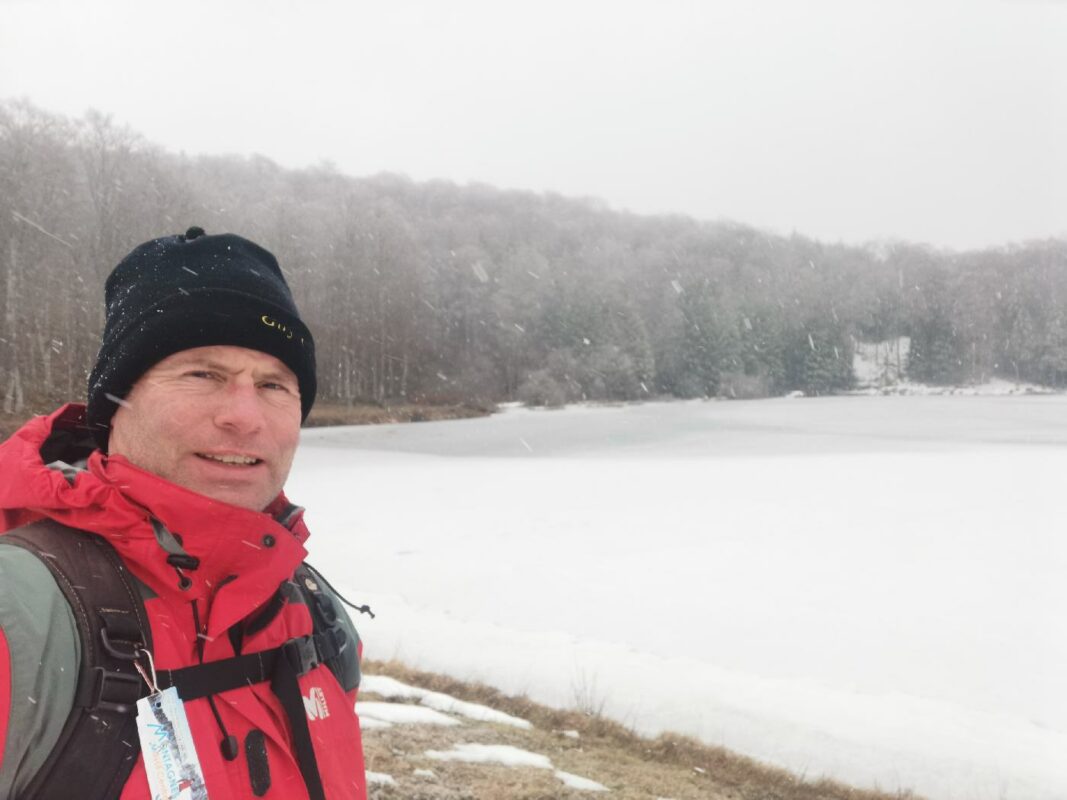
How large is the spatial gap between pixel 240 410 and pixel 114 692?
0.53 metres

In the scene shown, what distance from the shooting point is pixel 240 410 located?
142 centimetres

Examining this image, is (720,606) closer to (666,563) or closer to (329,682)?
(666,563)

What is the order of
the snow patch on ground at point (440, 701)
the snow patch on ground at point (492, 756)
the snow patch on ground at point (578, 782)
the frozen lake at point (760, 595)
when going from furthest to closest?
the frozen lake at point (760, 595) < the snow patch on ground at point (440, 701) < the snow patch on ground at point (492, 756) < the snow patch on ground at point (578, 782)

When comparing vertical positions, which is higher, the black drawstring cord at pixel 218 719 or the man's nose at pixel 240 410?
the man's nose at pixel 240 410

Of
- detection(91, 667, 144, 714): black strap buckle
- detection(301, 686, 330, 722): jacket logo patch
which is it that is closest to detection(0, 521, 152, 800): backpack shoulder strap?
detection(91, 667, 144, 714): black strap buckle

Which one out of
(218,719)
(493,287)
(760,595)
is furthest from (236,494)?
(493,287)

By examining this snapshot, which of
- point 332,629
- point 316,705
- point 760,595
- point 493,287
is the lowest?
point 760,595

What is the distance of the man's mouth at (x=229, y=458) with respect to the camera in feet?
4.59

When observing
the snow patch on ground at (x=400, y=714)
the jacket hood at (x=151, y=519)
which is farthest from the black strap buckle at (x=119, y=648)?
the snow patch on ground at (x=400, y=714)

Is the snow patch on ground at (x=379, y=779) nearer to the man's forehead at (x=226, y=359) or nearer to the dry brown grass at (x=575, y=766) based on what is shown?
the dry brown grass at (x=575, y=766)

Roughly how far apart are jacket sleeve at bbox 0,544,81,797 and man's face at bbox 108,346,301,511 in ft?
1.09

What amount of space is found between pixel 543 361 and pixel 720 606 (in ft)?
149

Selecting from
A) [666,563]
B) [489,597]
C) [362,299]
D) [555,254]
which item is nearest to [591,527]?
[666,563]

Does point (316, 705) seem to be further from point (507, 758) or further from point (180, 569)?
point (507, 758)
